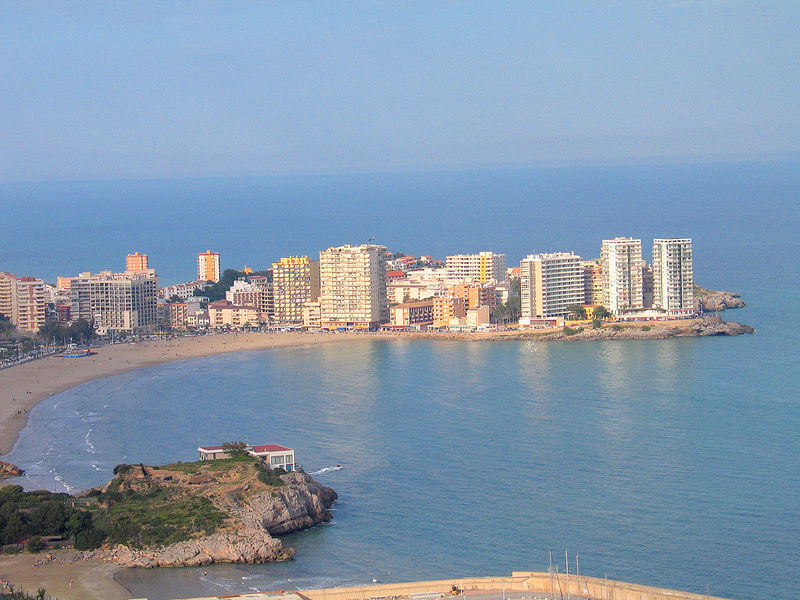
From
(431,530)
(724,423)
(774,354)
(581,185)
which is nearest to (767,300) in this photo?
(774,354)

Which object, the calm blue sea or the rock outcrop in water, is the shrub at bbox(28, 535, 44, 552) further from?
the rock outcrop in water

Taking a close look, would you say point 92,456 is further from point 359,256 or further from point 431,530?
point 359,256

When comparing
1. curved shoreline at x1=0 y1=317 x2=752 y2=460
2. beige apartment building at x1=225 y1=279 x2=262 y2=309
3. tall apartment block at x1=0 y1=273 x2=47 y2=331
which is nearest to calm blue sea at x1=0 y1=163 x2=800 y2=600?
curved shoreline at x1=0 y1=317 x2=752 y2=460

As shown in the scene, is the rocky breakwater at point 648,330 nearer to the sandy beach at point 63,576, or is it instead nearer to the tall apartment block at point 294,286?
the tall apartment block at point 294,286

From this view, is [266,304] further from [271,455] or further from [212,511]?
[212,511]

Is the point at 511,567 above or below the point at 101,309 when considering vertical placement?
below

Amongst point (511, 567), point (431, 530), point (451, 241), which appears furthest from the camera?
point (451, 241)

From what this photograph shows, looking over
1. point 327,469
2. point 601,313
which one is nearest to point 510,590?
point 327,469
